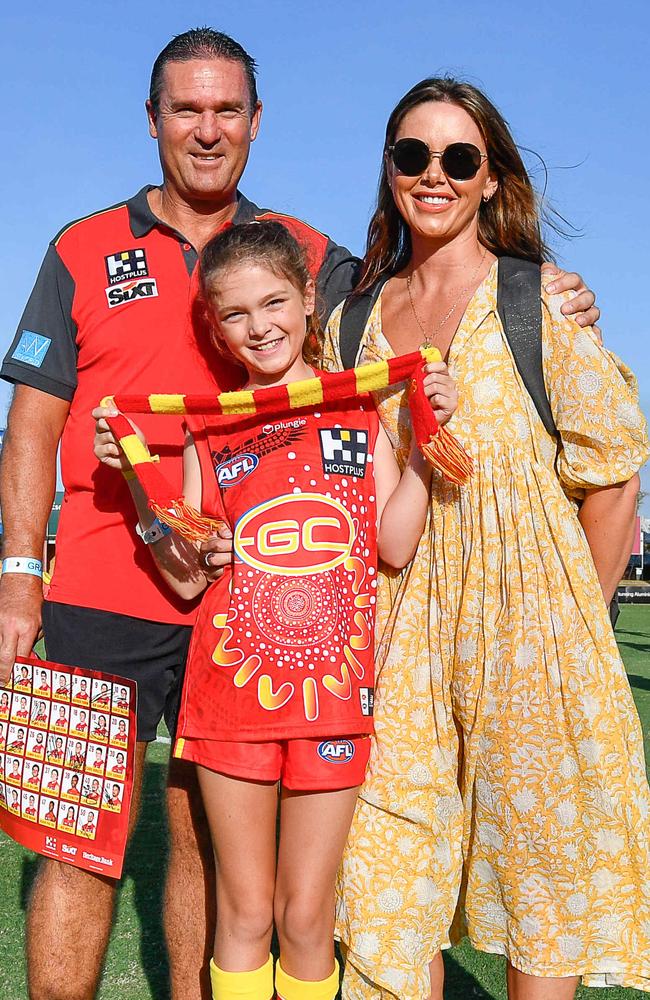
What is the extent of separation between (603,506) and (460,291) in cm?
75

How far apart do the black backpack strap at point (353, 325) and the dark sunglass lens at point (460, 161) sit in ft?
1.53

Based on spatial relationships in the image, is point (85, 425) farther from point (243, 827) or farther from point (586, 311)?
point (586, 311)

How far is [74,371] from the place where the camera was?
3.31 m

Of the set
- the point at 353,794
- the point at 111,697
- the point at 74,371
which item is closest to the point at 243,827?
the point at 353,794

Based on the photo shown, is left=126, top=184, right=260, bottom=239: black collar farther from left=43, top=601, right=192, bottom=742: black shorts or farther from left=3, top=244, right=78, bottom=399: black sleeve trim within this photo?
left=43, top=601, right=192, bottom=742: black shorts

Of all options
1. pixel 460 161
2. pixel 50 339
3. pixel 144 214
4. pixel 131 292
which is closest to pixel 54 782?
pixel 50 339

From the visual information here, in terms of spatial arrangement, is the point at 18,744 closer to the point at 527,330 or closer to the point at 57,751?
the point at 57,751

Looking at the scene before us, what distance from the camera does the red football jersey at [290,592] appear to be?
104 inches

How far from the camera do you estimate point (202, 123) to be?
322 centimetres

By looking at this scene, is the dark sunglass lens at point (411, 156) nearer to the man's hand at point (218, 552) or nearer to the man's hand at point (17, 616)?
the man's hand at point (218, 552)

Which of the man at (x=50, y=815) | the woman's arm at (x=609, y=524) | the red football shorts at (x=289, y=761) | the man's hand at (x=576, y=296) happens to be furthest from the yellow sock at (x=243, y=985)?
the man's hand at (x=576, y=296)

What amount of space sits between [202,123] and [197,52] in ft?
0.83

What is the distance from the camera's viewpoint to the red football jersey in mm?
2635

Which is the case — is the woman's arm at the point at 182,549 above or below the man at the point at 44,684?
above
